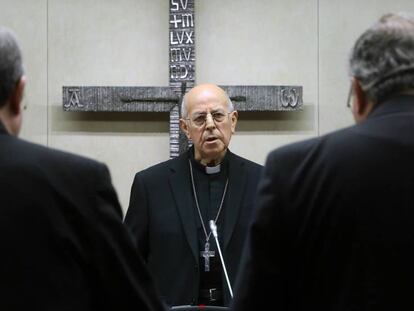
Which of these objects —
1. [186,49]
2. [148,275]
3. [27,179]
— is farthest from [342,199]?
[186,49]

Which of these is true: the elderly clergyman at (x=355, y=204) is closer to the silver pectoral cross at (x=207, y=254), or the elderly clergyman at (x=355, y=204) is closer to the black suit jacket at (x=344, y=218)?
the black suit jacket at (x=344, y=218)

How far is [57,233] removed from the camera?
153 centimetres

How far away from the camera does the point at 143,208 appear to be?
10.7ft

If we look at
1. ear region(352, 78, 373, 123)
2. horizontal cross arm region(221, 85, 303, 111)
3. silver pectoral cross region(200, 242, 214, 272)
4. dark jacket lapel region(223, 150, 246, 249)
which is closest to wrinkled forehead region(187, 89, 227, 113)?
dark jacket lapel region(223, 150, 246, 249)

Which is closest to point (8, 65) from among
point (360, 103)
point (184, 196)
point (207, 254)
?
point (360, 103)

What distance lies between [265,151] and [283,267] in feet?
9.48

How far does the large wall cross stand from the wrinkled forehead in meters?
0.80

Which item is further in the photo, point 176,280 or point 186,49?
point 186,49

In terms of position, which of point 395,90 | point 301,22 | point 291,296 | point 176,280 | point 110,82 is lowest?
point 176,280

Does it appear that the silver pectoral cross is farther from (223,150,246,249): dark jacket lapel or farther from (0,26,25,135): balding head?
(0,26,25,135): balding head

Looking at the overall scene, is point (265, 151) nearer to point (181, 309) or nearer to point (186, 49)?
point (186, 49)

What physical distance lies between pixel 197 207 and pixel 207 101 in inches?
20.5

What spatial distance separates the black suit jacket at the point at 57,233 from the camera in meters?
1.51

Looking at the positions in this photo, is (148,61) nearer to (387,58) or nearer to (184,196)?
(184,196)
